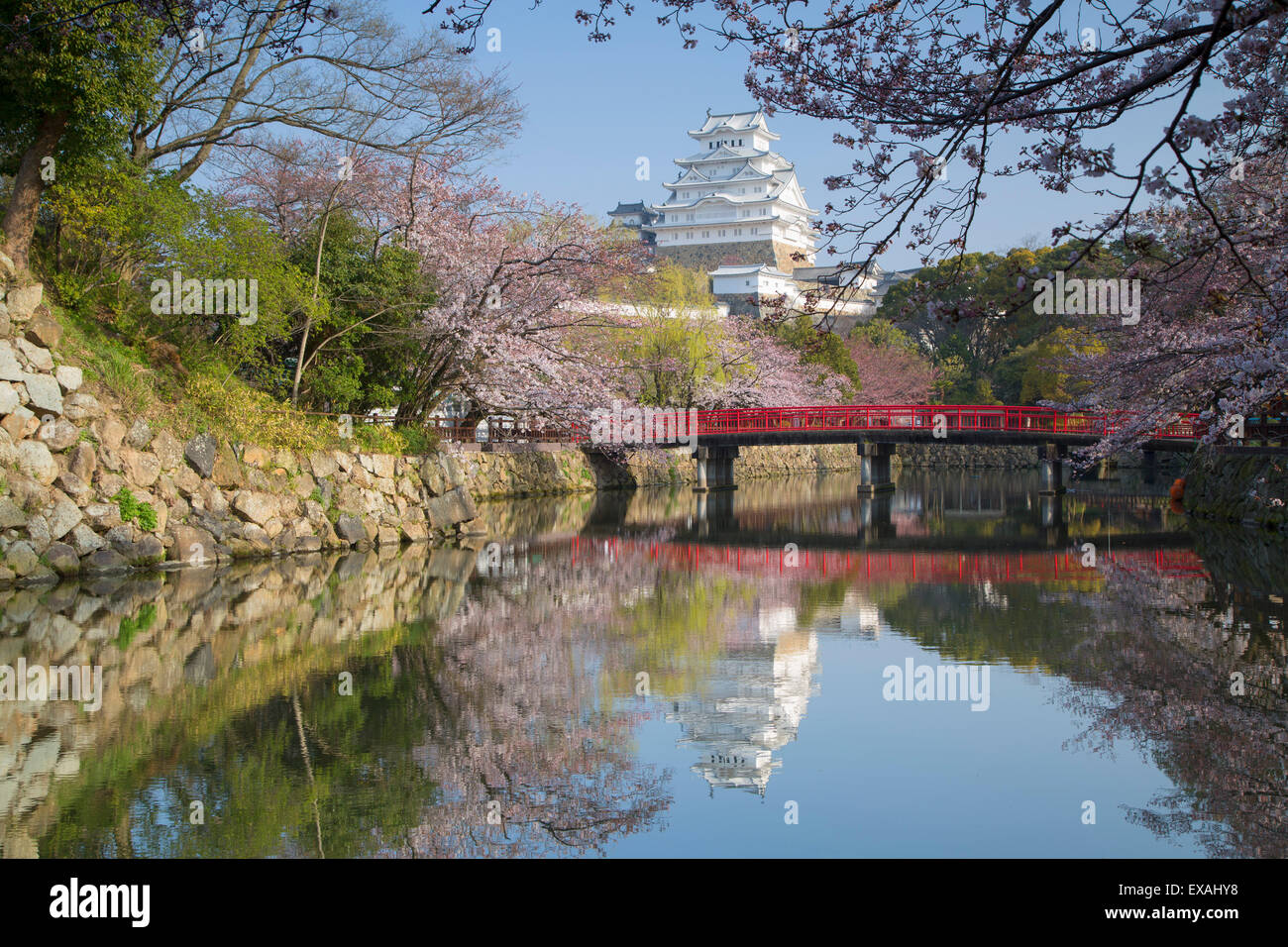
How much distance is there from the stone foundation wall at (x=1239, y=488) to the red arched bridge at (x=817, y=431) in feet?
5.58

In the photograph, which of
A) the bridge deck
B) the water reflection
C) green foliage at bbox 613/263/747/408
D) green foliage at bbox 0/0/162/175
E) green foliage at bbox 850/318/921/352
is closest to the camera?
the water reflection

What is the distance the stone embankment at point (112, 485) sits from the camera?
12.1 m

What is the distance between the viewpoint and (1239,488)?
20609 mm

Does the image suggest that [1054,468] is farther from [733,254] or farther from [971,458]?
[733,254]

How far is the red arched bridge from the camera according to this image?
2866cm

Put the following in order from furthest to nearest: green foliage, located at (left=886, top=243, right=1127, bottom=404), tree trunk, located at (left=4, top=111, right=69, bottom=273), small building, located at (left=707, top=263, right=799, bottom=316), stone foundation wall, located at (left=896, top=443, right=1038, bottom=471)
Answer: small building, located at (left=707, top=263, right=799, bottom=316), stone foundation wall, located at (left=896, top=443, right=1038, bottom=471), green foliage, located at (left=886, top=243, right=1127, bottom=404), tree trunk, located at (left=4, top=111, right=69, bottom=273)

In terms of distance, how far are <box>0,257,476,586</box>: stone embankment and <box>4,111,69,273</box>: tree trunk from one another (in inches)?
19.9

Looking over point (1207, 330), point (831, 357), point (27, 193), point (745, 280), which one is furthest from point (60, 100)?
point (745, 280)

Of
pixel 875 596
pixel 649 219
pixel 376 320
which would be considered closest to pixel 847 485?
pixel 376 320

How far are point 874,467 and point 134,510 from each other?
913 inches

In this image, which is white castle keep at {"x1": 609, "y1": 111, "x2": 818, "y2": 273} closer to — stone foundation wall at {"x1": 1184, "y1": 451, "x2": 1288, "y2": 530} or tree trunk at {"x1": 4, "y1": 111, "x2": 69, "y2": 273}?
stone foundation wall at {"x1": 1184, "y1": 451, "x2": 1288, "y2": 530}

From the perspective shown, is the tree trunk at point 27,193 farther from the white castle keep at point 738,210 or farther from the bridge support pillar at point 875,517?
the white castle keep at point 738,210

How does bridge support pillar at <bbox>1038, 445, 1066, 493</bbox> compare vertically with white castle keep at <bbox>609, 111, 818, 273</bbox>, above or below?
below

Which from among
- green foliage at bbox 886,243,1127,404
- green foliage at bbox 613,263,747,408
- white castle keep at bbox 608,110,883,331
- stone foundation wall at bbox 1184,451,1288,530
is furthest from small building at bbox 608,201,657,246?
stone foundation wall at bbox 1184,451,1288,530
